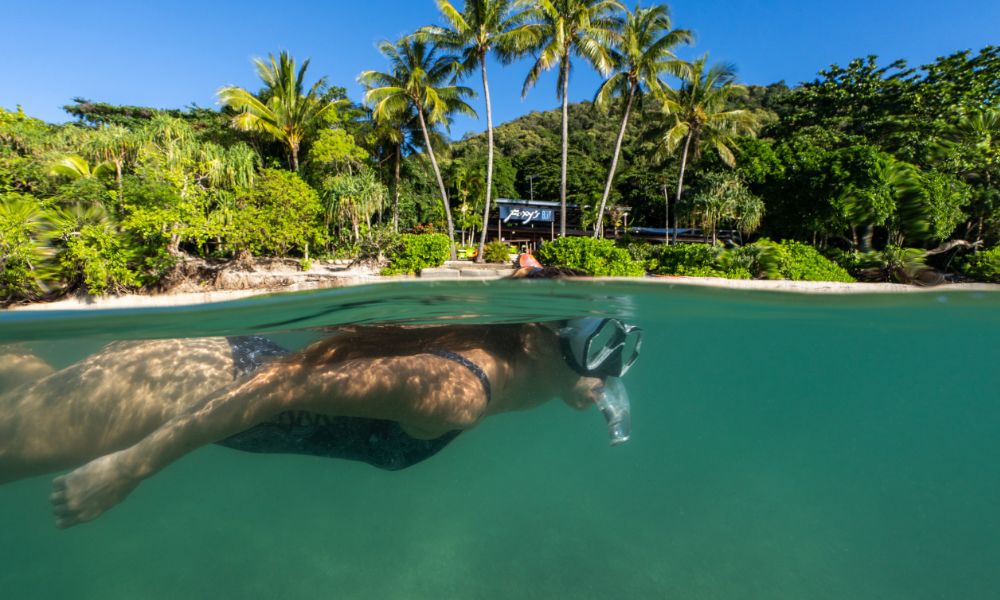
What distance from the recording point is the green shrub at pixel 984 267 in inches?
577

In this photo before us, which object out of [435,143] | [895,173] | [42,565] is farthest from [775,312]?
[435,143]

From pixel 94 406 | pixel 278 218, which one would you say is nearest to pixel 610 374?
pixel 94 406

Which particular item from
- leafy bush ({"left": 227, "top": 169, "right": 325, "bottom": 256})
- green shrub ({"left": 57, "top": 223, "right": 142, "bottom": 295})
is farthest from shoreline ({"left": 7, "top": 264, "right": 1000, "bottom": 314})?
leafy bush ({"left": 227, "top": 169, "right": 325, "bottom": 256})

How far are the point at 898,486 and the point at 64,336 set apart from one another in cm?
1261

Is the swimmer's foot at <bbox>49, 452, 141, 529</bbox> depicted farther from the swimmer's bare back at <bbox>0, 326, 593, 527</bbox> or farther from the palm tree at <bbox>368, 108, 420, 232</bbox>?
the palm tree at <bbox>368, 108, 420, 232</bbox>

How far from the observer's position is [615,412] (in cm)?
429

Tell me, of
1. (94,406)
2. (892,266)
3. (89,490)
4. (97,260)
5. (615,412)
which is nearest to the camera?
(89,490)

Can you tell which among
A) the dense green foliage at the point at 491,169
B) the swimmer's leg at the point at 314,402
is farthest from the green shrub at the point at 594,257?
the swimmer's leg at the point at 314,402

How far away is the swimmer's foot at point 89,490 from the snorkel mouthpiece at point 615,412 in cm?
368

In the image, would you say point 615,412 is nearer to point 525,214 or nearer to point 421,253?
point 421,253

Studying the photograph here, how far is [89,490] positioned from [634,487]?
7.02 meters

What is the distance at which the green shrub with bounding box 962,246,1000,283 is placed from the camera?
1465 cm

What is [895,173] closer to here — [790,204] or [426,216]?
[790,204]

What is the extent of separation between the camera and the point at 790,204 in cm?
2267
